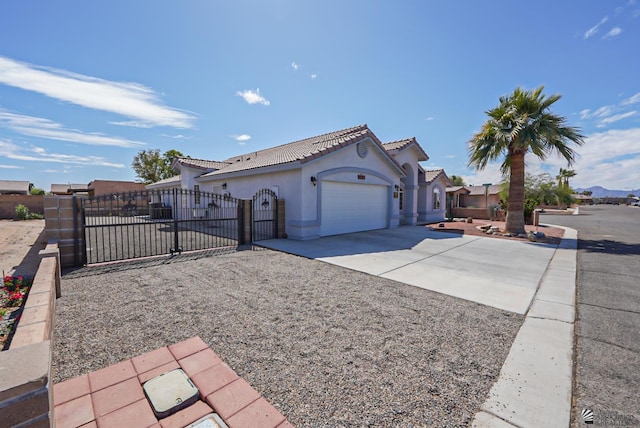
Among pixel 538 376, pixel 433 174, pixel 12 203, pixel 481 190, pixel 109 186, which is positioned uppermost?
pixel 109 186

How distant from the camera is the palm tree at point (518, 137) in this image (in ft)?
41.9

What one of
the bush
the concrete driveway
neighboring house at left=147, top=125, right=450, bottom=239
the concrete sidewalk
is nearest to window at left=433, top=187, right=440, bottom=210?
neighboring house at left=147, top=125, right=450, bottom=239

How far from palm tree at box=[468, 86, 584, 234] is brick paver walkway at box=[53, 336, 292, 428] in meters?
15.3

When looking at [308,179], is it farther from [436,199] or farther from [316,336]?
[436,199]

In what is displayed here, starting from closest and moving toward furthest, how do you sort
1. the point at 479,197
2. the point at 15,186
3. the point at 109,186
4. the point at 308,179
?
the point at 308,179
the point at 109,186
the point at 15,186
the point at 479,197

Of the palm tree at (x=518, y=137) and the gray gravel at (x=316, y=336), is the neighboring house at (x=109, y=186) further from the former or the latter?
the palm tree at (x=518, y=137)

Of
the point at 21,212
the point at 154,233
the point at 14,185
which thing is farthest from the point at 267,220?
the point at 14,185

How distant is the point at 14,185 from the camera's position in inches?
1741

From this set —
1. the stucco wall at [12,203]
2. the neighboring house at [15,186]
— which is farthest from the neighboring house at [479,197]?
the neighboring house at [15,186]

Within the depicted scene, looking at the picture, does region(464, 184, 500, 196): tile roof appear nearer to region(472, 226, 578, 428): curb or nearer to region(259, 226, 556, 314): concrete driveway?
region(259, 226, 556, 314): concrete driveway

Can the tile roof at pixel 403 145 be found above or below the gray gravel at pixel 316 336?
above

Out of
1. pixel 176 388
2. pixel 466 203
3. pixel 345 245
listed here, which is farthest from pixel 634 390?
pixel 466 203

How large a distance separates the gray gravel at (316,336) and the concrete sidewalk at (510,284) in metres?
0.26

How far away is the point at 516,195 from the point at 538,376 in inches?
539
